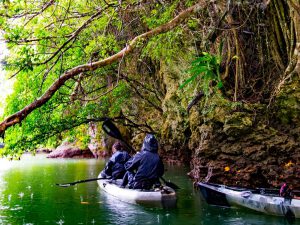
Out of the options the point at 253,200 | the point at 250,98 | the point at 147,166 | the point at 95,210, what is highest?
the point at 250,98

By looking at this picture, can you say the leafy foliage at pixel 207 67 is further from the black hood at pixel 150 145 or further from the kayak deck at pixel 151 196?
the kayak deck at pixel 151 196

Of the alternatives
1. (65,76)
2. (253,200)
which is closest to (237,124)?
(253,200)

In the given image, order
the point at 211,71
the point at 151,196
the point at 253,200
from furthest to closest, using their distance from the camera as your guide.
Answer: the point at 211,71 < the point at 151,196 < the point at 253,200

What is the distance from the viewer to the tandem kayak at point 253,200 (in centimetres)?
761

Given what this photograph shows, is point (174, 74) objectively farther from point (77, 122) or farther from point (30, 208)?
point (30, 208)

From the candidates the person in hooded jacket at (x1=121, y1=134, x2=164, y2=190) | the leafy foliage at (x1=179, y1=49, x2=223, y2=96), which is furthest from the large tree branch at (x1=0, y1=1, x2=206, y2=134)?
the person in hooded jacket at (x1=121, y1=134, x2=164, y2=190)

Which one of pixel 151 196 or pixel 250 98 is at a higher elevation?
pixel 250 98

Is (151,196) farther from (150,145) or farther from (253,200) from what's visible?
(253,200)

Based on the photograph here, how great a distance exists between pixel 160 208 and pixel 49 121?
5.07 meters

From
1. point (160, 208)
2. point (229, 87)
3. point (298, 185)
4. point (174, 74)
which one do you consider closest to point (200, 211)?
point (160, 208)

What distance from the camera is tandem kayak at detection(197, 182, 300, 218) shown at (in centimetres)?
761

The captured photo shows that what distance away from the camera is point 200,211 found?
8.88 metres

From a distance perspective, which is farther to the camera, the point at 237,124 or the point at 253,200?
the point at 237,124

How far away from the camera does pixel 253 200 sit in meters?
8.30
